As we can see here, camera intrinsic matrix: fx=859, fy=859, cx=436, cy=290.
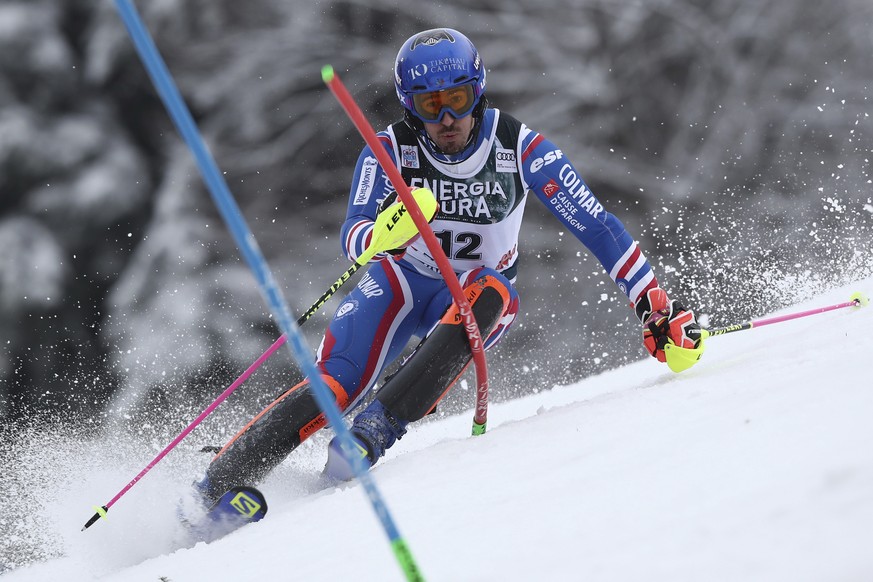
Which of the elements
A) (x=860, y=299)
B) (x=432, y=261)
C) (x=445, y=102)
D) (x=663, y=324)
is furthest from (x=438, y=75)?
(x=860, y=299)

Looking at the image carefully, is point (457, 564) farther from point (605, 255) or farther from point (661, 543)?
point (605, 255)

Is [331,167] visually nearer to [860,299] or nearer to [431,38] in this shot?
[431,38]

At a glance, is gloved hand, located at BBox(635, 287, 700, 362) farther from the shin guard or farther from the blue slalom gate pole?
the blue slalom gate pole

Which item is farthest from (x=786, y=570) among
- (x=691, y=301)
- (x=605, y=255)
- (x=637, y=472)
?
(x=691, y=301)

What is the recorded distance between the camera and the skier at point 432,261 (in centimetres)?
238

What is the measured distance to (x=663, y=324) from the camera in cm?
262

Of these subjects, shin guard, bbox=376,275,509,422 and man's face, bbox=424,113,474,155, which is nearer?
shin guard, bbox=376,275,509,422

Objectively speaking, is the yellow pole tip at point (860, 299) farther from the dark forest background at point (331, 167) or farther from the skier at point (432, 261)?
the dark forest background at point (331, 167)

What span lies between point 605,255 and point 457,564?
5.39 feet

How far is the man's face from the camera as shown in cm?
261

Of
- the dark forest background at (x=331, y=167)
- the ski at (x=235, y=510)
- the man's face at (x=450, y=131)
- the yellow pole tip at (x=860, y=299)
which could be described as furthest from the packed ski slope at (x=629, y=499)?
the dark forest background at (x=331, y=167)

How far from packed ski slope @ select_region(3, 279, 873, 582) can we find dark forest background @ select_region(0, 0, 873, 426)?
477 cm

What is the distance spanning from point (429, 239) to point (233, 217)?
1087 millimetres

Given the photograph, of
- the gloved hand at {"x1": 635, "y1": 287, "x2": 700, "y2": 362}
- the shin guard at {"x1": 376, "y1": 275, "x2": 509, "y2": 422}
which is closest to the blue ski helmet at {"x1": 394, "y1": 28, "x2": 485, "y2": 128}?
the shin guard at {"x1": 376, "y1": 275, "x2": 509, "y2": 422}
